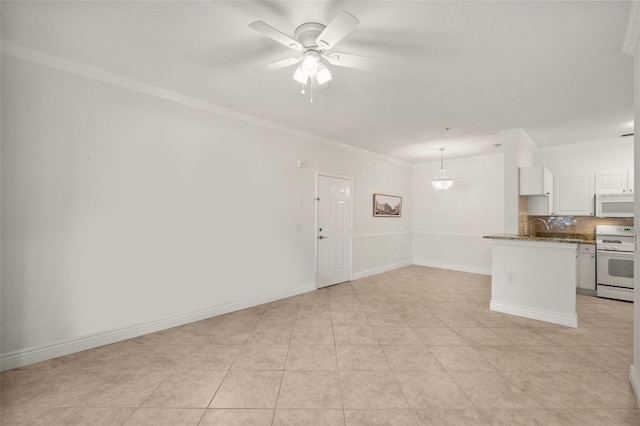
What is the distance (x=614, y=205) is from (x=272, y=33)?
6.06 meters

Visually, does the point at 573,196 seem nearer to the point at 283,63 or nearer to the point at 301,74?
the point at 301,74

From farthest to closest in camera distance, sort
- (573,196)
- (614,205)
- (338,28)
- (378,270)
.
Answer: (378,270), (573,196), (614,205), (338,28)

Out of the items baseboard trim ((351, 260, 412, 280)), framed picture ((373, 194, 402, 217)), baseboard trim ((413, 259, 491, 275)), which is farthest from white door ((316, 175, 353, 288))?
baseboard trim ((413, 259, 491, 275))

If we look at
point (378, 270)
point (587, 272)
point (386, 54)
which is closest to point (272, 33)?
point (386, 54)

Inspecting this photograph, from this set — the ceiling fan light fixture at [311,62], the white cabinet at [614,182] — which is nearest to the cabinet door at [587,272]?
the white cabinet at [614,182]

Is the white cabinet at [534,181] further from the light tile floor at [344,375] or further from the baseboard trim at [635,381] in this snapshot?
the baseboard trim at [635,381]

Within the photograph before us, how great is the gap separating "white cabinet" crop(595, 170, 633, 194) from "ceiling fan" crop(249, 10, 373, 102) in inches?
203

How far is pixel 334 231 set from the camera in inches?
209

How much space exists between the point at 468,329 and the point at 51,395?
395 centimetres

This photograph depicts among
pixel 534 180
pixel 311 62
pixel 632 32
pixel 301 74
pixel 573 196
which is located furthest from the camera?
pixel 573 196

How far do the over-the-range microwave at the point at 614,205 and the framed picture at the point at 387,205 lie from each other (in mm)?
3569

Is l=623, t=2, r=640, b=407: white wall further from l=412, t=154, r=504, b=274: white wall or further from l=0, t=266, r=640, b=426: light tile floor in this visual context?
l=412, t=154, r=504, b=274: white wall

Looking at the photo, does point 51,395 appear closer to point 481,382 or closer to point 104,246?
point 104,246

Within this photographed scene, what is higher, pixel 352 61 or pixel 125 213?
pixel 352 61
